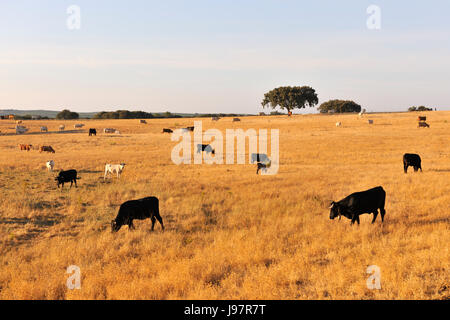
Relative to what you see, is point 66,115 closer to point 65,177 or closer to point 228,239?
point 65,177

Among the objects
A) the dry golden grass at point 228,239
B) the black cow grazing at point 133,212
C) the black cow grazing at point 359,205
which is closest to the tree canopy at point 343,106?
the dry golden grass at point 228,239

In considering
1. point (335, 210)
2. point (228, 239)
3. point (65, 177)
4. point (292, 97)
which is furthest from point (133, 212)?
point (292, 97)

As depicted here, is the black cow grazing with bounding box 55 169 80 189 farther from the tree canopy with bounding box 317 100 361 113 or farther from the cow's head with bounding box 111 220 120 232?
the tree canopy with bounding box 317 100 361 113

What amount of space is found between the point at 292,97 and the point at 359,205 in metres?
96.9

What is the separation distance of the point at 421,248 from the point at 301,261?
3.05m

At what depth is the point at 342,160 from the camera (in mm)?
26469

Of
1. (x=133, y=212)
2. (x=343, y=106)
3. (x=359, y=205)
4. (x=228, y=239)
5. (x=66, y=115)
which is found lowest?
(x=228, y=239)

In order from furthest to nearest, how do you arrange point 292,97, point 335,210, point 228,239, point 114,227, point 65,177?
point 292,97 < point 65,177 < point 335,210 < point 114,227 < point 228,239

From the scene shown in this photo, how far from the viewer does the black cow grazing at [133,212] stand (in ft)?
34.3

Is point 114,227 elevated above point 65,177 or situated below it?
below

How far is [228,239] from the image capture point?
9.36 metres

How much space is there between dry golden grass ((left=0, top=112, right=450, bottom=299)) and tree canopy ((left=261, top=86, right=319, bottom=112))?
86372 mm

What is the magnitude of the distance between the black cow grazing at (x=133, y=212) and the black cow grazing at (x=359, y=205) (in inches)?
227
